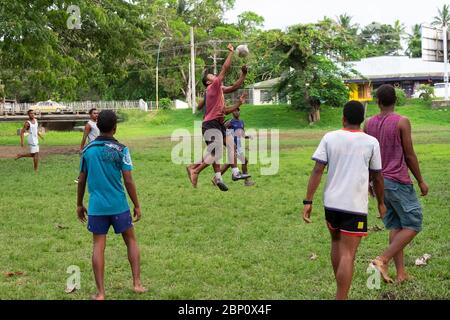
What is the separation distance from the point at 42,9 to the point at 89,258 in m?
17.5

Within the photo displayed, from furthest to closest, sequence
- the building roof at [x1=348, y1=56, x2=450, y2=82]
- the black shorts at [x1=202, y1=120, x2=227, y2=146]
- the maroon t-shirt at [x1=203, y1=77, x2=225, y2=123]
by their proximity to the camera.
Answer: the building roof at [x1=348, y1=56, x2=450, y2=82]
the black shorts at [x1=202, y1=120, x2=227, y2=146]
the maroon t-shirt at [x1=203, y1=77, x2=225, y2=123]

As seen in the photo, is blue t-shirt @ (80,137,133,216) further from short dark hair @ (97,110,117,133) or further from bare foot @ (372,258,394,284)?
bare foot @ (372,258,394,284)

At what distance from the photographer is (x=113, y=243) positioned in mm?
8125

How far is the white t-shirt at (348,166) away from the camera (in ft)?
16.9

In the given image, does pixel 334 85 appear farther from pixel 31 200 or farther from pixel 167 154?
pixel 31 200

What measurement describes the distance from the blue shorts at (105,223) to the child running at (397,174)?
101 inches

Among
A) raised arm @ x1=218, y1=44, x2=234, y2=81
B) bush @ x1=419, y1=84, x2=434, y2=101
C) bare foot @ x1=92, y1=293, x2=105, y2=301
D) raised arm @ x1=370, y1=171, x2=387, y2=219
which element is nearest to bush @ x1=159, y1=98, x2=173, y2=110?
bush @ x1=419, y1=84, x2=434, y2=101

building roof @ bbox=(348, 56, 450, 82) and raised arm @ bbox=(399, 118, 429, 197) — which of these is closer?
raised arm @ bbox=(399, 118, 429, 197)

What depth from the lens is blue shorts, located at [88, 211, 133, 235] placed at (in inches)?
224

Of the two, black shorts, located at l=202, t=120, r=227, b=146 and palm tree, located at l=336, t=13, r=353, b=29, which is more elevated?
palm tree, located at l=336, t=13, r=353, b=29

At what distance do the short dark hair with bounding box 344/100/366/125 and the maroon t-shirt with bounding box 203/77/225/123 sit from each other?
3.76 meters

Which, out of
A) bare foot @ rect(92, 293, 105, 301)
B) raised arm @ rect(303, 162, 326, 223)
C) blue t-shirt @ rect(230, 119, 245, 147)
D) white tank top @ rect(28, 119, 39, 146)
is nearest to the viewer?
raised arm @ rect(303, 162, 326, 223)

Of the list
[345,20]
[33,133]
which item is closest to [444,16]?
[345,20]

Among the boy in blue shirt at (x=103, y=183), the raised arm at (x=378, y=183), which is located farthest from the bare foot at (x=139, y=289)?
the raised arm at (x=378, y=183)
